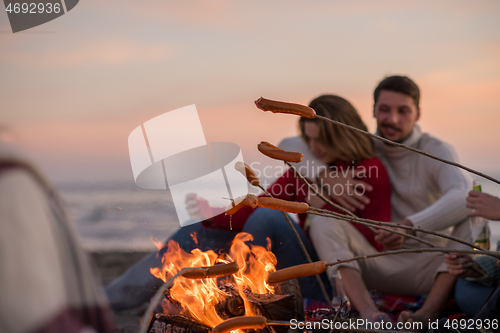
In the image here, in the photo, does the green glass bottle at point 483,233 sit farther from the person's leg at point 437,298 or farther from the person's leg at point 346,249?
the person's leg at point 346,249

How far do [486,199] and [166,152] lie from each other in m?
1.01

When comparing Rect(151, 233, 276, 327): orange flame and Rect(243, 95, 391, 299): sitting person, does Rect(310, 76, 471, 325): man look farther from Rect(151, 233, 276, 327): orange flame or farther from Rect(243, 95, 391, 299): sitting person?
Rect(151, 233, 276, 327): orange flame

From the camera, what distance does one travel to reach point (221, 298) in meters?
0.95

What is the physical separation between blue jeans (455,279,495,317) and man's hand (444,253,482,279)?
0.04 metres

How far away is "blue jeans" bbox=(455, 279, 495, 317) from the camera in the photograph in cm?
118

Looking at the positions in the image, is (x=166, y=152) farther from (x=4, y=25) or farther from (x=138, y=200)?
(x=4, y=25)

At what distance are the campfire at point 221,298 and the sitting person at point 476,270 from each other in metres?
0.58

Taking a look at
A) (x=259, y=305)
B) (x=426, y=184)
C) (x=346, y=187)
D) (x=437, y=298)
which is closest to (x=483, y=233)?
(x=437, y=298)

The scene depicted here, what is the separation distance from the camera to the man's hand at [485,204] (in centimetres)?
122

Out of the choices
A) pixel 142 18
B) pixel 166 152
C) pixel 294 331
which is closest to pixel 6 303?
pixel 294 331

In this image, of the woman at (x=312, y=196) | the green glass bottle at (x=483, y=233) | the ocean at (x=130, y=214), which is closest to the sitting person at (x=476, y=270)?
the green glass bottle at (x=483, y=233)

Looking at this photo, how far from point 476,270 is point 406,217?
0.43 metres

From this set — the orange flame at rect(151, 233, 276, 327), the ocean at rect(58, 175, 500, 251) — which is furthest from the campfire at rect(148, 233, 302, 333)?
the ocean at rect(58, 175, 500, 251)

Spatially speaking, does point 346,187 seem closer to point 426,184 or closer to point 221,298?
point 426,184
